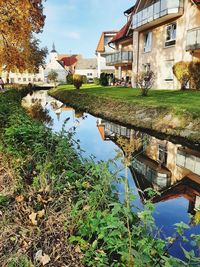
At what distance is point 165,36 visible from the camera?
26062 mm

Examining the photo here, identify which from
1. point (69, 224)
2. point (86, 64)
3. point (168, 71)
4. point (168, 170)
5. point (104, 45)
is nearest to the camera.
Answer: point (69, 224)

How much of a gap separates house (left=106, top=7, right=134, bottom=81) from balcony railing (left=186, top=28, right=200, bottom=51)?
1378cm

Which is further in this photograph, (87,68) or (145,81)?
(87,68)

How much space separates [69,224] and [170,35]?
25.7 metres

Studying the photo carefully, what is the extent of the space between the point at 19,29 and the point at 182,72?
13991 millimetres

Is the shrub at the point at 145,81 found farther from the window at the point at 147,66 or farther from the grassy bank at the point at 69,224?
the grassy bank at the point at 69,224

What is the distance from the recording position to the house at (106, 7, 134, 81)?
34406mm

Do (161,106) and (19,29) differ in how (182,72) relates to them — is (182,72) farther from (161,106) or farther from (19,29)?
(19,29)

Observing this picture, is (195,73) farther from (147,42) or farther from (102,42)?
(102,42)

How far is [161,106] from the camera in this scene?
→ 13680 mm

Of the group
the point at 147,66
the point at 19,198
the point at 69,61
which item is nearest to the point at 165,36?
the point at 147,66

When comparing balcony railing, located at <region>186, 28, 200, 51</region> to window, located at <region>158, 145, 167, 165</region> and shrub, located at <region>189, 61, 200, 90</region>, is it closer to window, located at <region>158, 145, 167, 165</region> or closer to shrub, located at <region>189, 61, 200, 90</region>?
shrub, located at <region>189, 61, 200, 90</region>

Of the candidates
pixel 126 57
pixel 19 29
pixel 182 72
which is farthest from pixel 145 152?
pixel 126 57

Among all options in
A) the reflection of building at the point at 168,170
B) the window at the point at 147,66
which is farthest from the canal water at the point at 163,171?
the window at the point at 147,66
